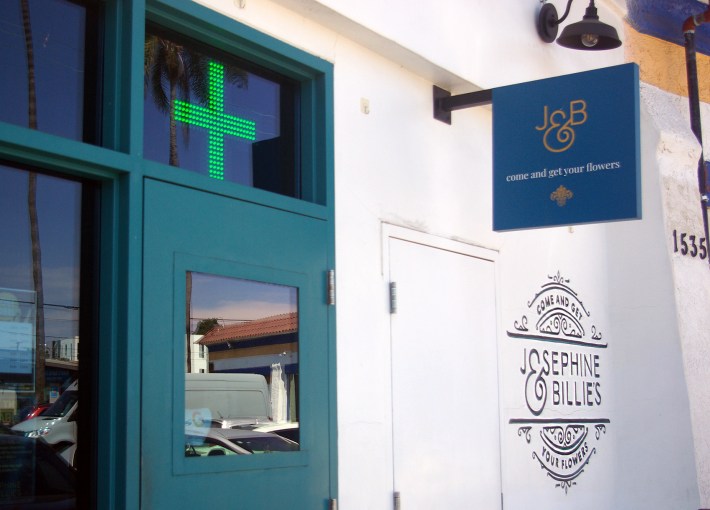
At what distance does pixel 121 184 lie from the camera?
150 inches

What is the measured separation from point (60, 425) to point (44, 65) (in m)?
1.34

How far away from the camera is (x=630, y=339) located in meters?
7.59

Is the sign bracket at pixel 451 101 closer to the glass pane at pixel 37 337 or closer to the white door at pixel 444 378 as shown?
the white door at pixel 444 378

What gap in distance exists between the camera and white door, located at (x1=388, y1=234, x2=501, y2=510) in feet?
17.1

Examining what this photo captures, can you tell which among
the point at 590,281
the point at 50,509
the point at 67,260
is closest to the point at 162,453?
the point at 50,509

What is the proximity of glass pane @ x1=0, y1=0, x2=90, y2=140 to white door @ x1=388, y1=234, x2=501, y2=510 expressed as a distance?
200cm

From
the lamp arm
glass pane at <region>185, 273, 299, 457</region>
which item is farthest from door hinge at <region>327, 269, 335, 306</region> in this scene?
the lamp arm

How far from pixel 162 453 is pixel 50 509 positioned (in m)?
0.45

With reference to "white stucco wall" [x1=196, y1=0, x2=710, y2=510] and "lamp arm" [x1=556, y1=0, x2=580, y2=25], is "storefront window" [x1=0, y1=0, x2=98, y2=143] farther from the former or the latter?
"lamp arm" [x1=556, y1=0, x2=580, y2=25]

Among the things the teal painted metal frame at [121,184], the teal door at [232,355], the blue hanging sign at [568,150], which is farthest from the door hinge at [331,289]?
the blue hanging sign at [568,150]

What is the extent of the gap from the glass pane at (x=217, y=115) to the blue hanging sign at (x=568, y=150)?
48.1 inches

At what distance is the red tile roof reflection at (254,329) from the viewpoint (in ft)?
13.5

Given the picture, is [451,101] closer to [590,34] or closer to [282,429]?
[590,34]

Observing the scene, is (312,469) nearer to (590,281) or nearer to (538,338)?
(538,338)
